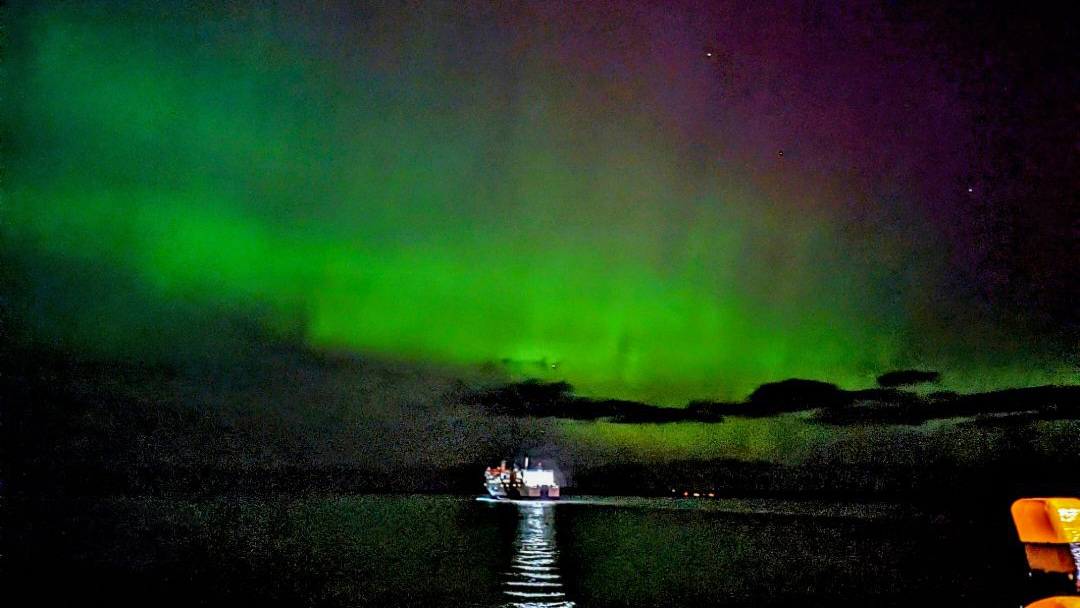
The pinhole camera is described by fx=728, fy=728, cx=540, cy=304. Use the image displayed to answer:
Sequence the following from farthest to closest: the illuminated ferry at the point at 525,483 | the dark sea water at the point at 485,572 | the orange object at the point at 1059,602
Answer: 1. the illuminated ferry at the point at 525,483
2. the dark sea water at the point at 485,572
3. the orange object at the point at 1059,602

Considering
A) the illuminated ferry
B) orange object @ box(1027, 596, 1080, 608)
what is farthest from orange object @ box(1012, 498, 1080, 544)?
the illuminated ferry

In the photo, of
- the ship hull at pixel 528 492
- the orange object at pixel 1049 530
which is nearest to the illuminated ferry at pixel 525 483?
the ship hull at pixel 528 492

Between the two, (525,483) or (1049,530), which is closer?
(1049,530)

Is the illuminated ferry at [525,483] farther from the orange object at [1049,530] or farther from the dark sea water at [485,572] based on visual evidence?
the orange object at [1049,530]

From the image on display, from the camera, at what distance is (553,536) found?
2260 inches

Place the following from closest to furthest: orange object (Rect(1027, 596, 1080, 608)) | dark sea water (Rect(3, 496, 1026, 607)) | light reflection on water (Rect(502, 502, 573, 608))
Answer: orange object (Rect(1027, 596, 1080, 608)), light reflection on water (Rect(502, 502, 573, 608)), dark sea water (Rect(3, 496, 1026, 607))

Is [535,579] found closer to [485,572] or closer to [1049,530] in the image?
[485,572]

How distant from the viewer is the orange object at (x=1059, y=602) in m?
4.77

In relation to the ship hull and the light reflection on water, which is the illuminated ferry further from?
the light reflection on water

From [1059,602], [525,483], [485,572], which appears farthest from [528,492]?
[1059,602]

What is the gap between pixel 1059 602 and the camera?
4.86 m

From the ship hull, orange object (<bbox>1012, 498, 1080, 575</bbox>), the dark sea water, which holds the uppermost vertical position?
orange object (<bbox>1012, 498, 1080, 575</bbox>)

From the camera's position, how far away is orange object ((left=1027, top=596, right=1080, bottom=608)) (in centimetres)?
477

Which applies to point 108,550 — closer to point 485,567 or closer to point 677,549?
Answer: point 485,567
